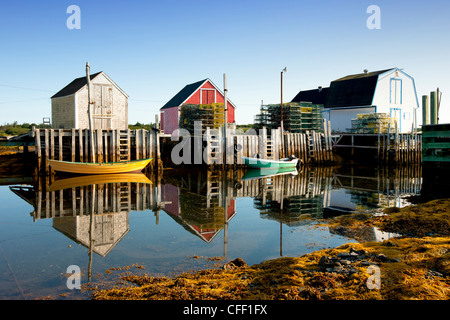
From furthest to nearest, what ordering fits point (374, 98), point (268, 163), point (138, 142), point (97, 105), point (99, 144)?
point (374, 98)
point (97, 105)
point (268, 163)
point (138, 142)
point (99, 144)

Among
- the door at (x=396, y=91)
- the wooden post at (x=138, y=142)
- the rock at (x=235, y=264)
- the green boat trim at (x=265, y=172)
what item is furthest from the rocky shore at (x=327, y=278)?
the door at (x=396, y=91)

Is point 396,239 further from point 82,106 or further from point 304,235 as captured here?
point 82,106

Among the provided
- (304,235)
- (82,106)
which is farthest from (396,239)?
(82,106)

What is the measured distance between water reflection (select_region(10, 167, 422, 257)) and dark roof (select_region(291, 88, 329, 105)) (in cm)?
2269

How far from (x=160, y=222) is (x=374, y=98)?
3214cm

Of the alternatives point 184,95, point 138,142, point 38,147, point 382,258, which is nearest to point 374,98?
point 184,95

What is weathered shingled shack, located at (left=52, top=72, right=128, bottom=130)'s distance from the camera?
31.4 m

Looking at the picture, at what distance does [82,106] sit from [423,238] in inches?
1130

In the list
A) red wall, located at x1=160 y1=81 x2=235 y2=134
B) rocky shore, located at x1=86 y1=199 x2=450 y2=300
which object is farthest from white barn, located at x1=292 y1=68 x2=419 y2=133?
rocky shore, located at x1=86 y1=199 x2=450 y2=300

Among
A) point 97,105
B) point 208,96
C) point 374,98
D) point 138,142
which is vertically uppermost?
point 208,96

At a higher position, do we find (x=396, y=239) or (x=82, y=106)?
(x=82, y=106)

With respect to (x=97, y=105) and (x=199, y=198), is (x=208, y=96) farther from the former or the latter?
(x=199, y=198)

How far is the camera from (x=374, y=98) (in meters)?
38.2

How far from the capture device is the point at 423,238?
9.05 metres
